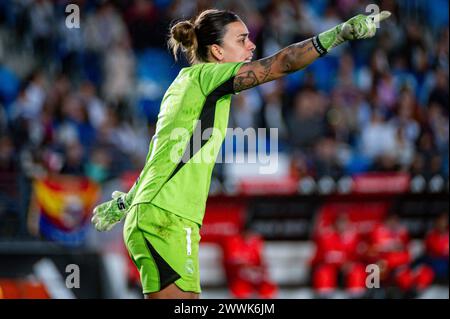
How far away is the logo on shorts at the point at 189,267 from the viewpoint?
5324mm

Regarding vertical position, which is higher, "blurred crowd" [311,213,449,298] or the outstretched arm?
the outstretched arm

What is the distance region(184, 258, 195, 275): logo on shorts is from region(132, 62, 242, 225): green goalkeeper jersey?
0.75 ft

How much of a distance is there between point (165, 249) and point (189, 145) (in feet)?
1.86

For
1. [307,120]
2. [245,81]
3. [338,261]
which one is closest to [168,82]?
[307,120]

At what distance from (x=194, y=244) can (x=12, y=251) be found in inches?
237

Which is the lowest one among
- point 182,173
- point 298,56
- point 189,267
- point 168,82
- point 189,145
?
point 189,267

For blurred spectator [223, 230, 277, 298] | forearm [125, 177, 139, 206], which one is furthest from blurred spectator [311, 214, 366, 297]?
forearm [125, 177, 139, 206]

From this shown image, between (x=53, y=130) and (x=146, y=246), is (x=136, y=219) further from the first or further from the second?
(x=53, y=130)

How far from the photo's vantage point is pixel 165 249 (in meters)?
5.35

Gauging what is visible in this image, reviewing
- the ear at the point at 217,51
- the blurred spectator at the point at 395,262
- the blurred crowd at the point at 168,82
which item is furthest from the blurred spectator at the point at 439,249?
the ear at the point at 217,51

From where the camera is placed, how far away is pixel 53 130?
12617 mm

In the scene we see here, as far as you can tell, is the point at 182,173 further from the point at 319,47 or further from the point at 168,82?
the point at 168,82

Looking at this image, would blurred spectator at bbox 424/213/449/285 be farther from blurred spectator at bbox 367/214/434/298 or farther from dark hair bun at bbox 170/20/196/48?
dark hair bun at bbox 170/20/196/48

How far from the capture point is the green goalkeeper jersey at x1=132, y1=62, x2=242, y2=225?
536 cm
